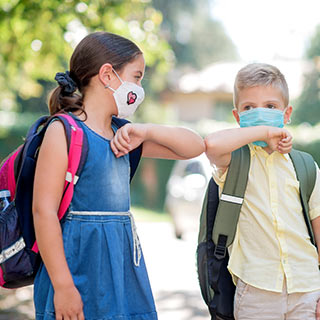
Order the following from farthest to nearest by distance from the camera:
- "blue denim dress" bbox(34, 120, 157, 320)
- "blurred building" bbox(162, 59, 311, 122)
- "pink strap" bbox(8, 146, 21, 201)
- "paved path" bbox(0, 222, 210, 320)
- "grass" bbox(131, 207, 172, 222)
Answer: "blurred building" bbox(162, 59, 311, 122), "grass" bbox(131, 207, 172, 222), "paved path" bbox(0, 222, 210, 320), "pink strap" bbox(8, 146, 21, 201), "blue denim dress" bbox(34, 120, 157, 320)

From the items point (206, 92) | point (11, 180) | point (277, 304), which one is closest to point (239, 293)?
point (277, 304)

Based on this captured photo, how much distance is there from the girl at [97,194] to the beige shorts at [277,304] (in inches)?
20.0

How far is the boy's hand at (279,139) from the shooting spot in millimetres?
2758

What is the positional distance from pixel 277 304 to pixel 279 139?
805 millimetres

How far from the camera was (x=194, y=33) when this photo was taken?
45.7 meters

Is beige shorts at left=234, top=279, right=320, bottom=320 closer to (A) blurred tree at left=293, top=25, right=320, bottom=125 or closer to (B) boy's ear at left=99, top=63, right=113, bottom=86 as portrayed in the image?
(B) boy's ear at left=99, top=63, right=113, bottom=86

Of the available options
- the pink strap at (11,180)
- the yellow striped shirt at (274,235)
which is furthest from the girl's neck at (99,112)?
the yellow striped shirt at (274,235)

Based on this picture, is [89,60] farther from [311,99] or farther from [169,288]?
[311,99]

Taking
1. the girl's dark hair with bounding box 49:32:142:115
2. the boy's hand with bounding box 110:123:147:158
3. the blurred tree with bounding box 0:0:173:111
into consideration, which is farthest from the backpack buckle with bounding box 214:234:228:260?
the blurred tree with bounding box 0:0:173:111

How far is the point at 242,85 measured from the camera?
299 cm

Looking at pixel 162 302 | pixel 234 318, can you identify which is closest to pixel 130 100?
pixel 234 318

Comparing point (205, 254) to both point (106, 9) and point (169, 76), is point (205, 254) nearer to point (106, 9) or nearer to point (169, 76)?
point (106, 9)

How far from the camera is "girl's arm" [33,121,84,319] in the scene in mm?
2332

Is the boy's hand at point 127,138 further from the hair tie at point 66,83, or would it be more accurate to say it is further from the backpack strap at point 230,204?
the backpack strap at point 230,204
